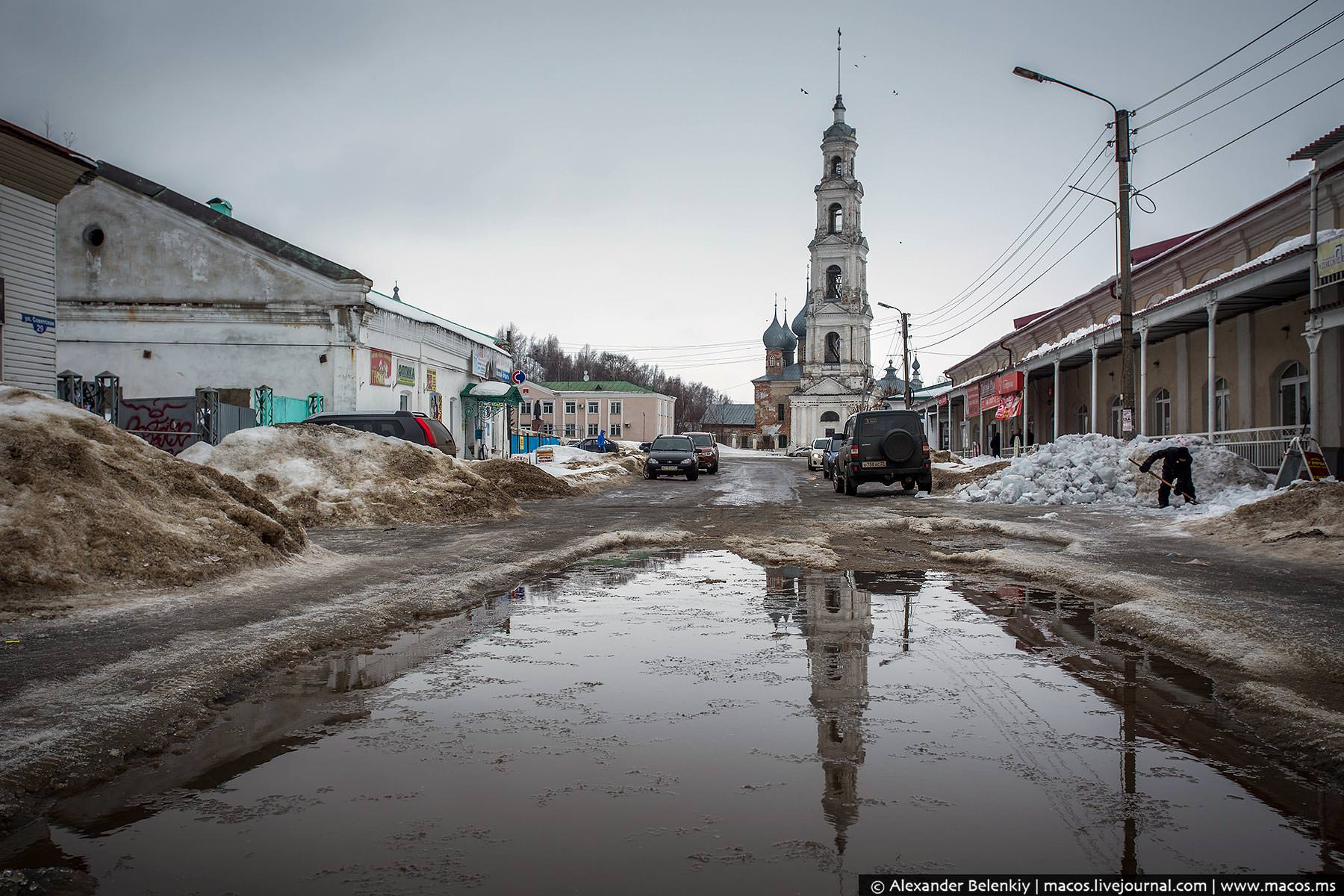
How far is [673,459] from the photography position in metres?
34.8

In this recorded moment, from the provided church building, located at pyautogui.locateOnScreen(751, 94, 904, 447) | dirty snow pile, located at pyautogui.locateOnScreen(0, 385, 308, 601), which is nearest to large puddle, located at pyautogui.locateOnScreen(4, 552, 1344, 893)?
dirty snow pile, located at pyautogui.locateOnScreen(0, 385, 308, 601)

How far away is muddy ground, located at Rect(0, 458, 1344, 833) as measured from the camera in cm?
392

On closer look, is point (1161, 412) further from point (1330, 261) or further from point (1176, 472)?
point (1176, 472)

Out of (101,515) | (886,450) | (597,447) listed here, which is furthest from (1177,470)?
(597,447)

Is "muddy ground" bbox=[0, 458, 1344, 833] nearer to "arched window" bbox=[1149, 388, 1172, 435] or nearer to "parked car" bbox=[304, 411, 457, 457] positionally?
"parked car" bbox=[304, 411, 457, 457]

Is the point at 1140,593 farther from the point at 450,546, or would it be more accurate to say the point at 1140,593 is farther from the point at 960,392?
the point at 960,392

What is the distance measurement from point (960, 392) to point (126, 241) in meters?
42.2

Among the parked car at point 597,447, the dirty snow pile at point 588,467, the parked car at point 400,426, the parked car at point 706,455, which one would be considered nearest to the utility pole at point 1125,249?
the dirty snow pile at point 588,467

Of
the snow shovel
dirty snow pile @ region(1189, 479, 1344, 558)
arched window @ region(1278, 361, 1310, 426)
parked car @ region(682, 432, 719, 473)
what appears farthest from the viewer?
parked car @ region(682, 432, 719, 473)

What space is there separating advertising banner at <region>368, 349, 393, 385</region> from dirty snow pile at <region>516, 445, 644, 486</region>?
202 inches

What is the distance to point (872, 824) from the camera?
299 cm

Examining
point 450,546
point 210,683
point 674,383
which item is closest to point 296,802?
point 210,683

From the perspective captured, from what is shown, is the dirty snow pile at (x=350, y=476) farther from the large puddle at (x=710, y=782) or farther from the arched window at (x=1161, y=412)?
the arched window at (x=1161, y=412)

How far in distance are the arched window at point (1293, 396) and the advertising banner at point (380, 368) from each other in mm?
24404
